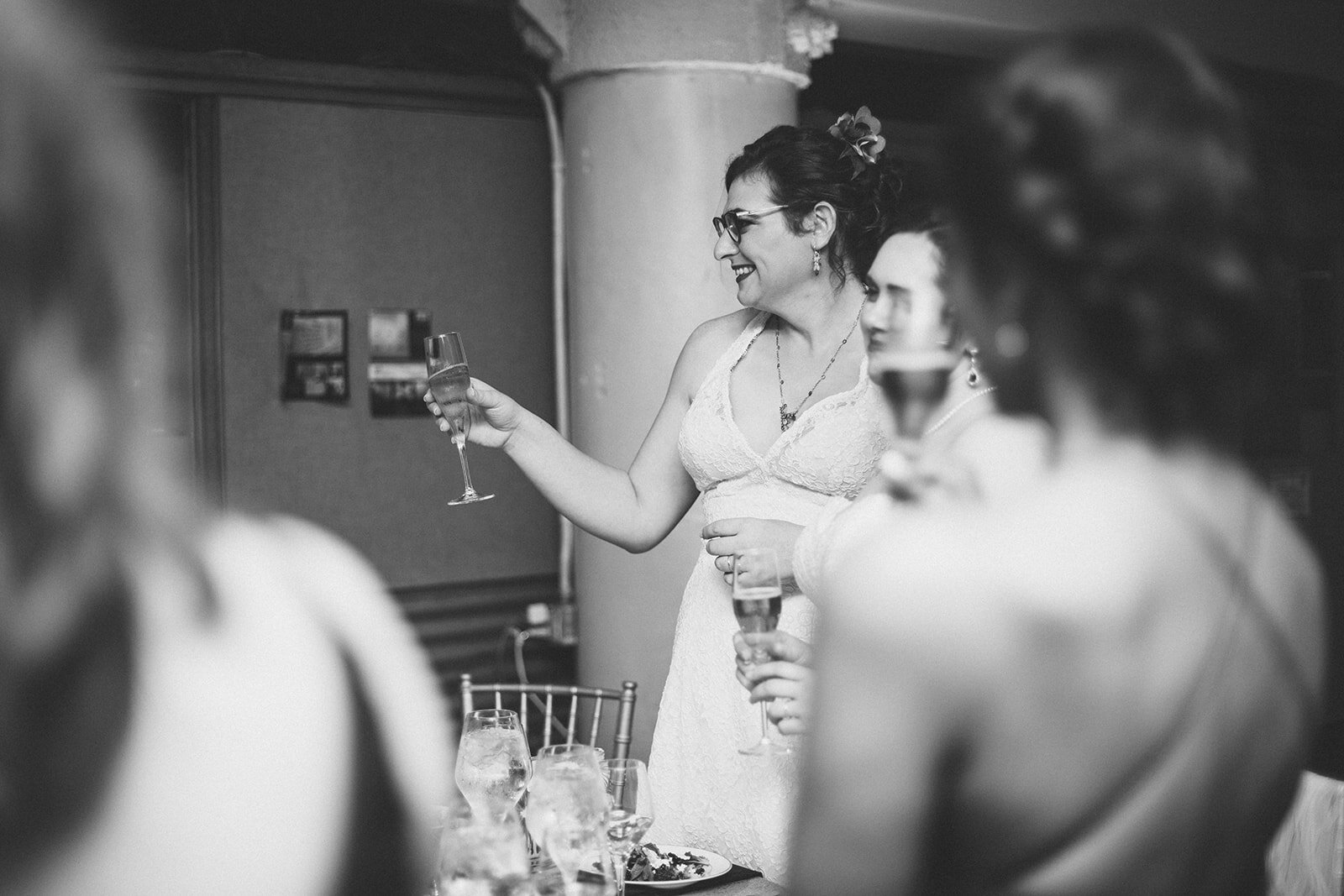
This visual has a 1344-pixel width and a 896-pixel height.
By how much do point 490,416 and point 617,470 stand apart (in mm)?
334

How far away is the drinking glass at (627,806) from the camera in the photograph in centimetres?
196

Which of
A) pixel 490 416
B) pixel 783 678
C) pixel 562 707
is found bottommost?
pixel 562 707

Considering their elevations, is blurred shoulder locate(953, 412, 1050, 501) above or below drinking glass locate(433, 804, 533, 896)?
above

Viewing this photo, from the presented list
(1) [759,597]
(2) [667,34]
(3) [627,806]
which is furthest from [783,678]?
(2) [667,34]

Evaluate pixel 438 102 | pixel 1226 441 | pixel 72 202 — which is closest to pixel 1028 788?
pixel 1226 441

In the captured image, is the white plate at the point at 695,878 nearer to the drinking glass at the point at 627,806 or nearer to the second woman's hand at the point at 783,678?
the drinking glass at the point at 627,806

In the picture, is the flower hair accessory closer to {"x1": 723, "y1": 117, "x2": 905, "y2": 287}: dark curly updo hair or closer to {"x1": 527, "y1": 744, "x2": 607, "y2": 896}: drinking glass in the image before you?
{"x1": 723, "y1": 117, "x2": 905, "y2": 287}: dark curly updo hair

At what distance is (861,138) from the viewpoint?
9.13 ft

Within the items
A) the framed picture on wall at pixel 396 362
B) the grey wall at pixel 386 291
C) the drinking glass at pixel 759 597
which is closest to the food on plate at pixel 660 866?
the drinking glass at pixel 759 597

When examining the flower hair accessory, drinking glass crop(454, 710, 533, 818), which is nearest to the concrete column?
the flower hair accessory

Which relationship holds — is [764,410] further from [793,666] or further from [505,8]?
[505,8]

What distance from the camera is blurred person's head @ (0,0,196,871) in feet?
2.61

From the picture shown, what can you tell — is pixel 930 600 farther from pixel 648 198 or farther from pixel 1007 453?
pixel 648 198

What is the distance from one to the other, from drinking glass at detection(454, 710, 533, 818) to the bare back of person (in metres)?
1.17
